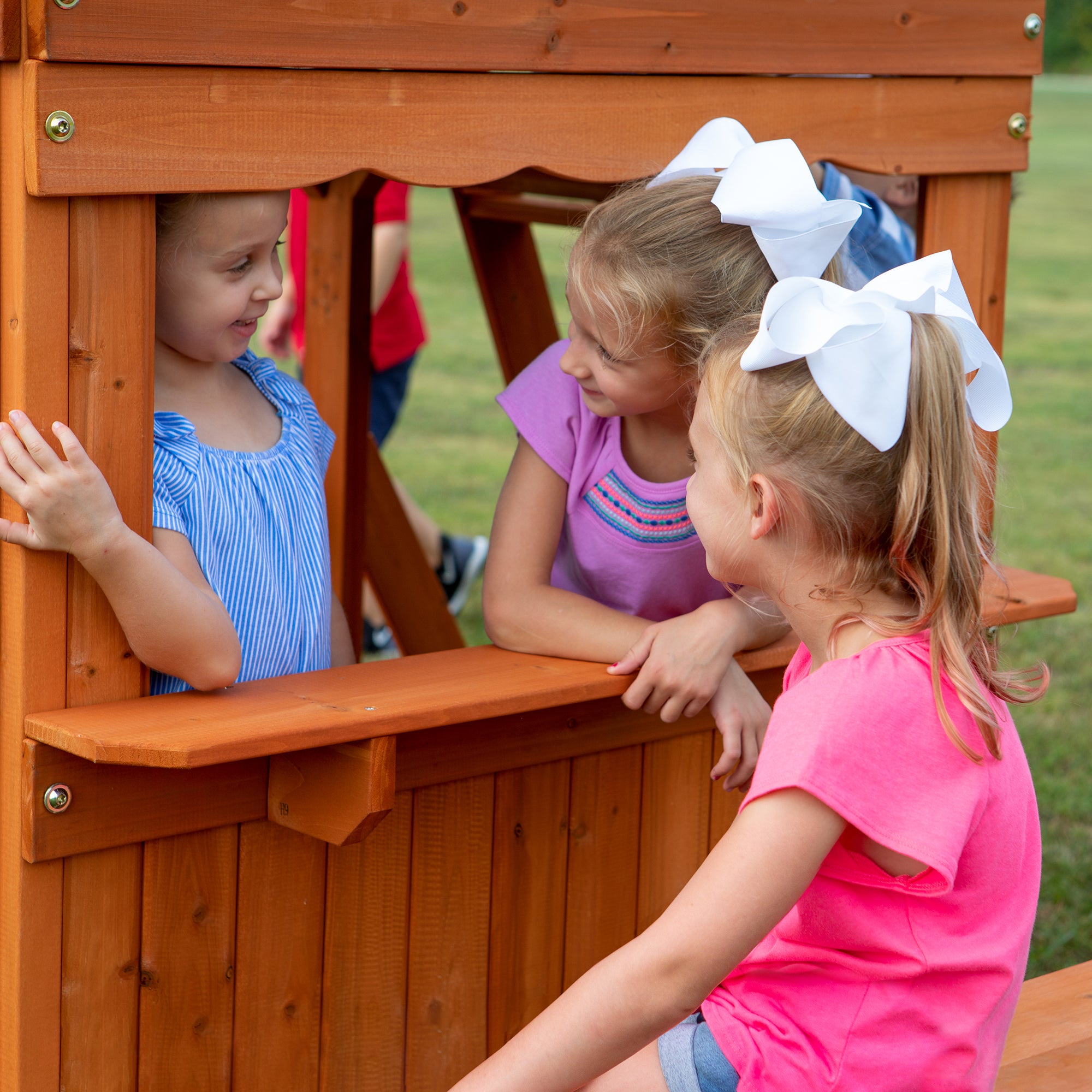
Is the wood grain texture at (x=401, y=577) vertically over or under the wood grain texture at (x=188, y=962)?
over

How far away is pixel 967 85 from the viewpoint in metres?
2.54

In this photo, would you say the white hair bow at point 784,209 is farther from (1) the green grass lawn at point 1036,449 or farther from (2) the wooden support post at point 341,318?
(2) the wooden support post at point 341,318

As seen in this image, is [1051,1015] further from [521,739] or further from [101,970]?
[101,970]

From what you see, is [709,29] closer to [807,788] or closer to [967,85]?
[967,85]

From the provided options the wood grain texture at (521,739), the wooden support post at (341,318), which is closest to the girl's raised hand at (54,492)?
the wood grain texture at (521,739)

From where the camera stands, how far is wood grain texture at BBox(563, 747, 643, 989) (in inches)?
95.3

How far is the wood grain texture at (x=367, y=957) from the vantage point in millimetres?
2176

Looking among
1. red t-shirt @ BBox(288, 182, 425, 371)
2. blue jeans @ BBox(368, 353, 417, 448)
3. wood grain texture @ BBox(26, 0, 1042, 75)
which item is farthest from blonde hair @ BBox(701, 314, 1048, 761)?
blue jeans @ BBox(368, 353, 417, 448)

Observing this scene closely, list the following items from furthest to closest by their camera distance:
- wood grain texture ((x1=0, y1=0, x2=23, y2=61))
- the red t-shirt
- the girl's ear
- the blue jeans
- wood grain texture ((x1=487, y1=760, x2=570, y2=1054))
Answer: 1. the blue jeans
2. the red t-shirt
3. wood grain texture ((x1=487, y1=760, x2=570, y2=1054))
4. wood grain texture ((x1=0, y1=0, x2=23, y2=61))
5. the girl's ear

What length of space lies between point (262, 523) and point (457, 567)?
381cm

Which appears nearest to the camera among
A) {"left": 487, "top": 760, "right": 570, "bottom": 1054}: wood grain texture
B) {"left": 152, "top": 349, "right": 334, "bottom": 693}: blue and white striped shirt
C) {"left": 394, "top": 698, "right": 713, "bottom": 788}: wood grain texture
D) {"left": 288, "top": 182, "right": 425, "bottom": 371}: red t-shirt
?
{"left": 152, "top": 349, "right": 334, "bottom": 693}: blue and white striped shirt

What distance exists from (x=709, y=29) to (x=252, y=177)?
0.76m

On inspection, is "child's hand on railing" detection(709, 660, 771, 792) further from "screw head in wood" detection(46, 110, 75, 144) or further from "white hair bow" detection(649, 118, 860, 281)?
"screw head in wood" detection(46, 110, 75, 144)

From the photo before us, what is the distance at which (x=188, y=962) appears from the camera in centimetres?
205
